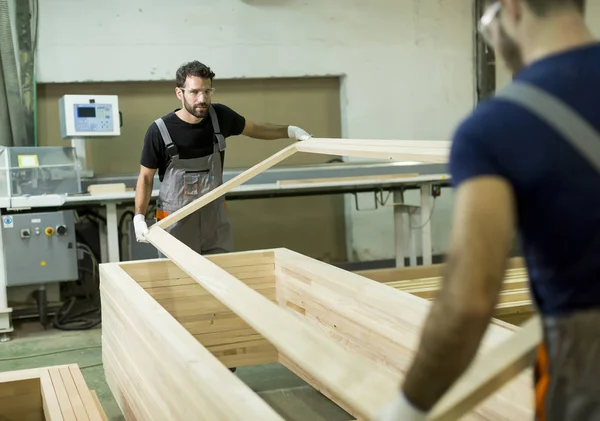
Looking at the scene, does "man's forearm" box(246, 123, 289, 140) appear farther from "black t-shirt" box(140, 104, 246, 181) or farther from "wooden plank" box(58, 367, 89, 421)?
"wooden plank" box(58, 367, 89, 421)

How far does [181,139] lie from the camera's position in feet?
11.1

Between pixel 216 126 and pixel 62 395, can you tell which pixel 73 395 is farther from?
pixel 216 126

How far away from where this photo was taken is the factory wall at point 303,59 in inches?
212

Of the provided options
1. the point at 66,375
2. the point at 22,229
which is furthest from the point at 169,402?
the point at 22,229

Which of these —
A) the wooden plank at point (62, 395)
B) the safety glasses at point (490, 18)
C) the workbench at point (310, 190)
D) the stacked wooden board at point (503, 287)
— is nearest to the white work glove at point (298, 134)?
the stacked wooden board at point (503, 287)

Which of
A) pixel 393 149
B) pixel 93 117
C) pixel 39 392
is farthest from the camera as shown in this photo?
pixel 93 117

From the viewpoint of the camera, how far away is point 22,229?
4.48 meters

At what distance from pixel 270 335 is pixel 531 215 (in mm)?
640

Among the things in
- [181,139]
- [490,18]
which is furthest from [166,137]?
[490,18]

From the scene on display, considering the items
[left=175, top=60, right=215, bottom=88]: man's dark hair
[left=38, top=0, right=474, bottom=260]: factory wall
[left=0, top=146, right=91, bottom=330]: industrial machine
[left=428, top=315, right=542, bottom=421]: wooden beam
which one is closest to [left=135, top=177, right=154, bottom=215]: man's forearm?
[left=175, top=60, right=215, bottom=88]: man's dark hair

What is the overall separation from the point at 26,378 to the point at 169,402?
123 cm

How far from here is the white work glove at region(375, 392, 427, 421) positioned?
97 cm

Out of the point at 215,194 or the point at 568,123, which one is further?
the point at 215,194

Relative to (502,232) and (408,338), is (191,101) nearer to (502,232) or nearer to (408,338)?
(408,338)
